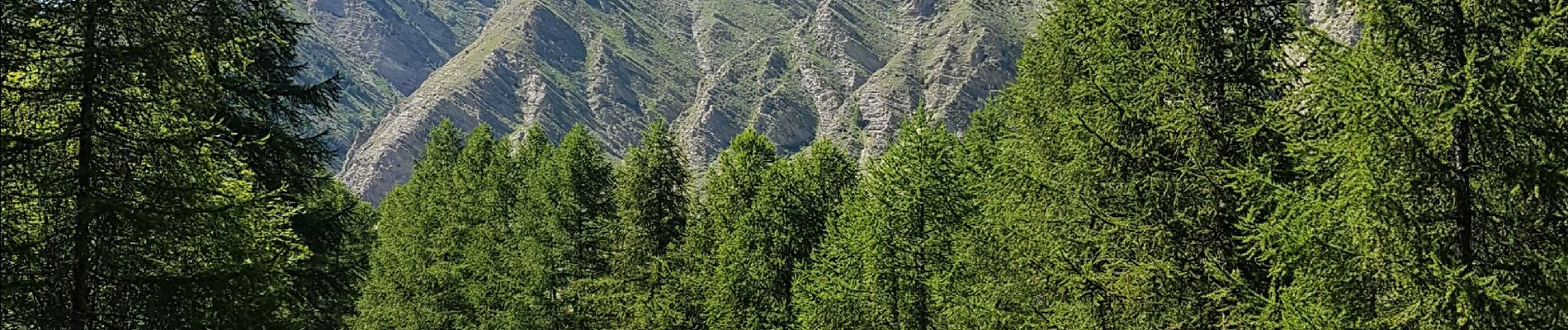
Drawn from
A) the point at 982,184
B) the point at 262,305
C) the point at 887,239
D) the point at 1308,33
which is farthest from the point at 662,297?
the point at 1308,33

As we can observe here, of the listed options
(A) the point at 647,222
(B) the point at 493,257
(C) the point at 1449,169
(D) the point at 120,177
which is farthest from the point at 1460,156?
(B) the point at 493,257

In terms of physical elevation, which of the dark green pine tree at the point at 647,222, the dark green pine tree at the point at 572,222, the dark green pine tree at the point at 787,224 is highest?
the dark green pine tree at the point at 787,224

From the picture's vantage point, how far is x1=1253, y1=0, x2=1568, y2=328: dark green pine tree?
316 inches

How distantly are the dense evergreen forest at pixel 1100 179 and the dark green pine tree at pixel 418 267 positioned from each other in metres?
10.4

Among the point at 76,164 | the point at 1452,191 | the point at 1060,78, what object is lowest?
the point at 76,164

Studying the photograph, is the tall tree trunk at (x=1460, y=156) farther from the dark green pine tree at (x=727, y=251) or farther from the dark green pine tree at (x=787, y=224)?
the dark green pine tree at (x=727, y=251)

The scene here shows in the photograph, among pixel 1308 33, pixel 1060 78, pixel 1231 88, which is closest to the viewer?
pixel 1308 33

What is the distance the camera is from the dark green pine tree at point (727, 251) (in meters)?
22.8

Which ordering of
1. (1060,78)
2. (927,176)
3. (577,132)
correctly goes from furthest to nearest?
(577,132), (927,176), (1060,78)

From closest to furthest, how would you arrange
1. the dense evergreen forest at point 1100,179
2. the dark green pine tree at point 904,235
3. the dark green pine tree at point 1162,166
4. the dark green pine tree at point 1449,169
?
the dense evergreen forest at point 1100,179 → the dark green pine tree at point 1449,169 → the dark green pine tree at point 1162,166 → the dark green pine tree at point 904,235

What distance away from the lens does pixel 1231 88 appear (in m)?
10.7

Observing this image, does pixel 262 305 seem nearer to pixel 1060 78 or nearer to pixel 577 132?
pixel 1060 78

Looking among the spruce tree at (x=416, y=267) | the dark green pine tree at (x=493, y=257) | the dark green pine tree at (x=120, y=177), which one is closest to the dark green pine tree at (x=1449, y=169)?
the dark green pine tree at (x=120, y=177)

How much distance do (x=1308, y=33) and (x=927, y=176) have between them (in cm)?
968
